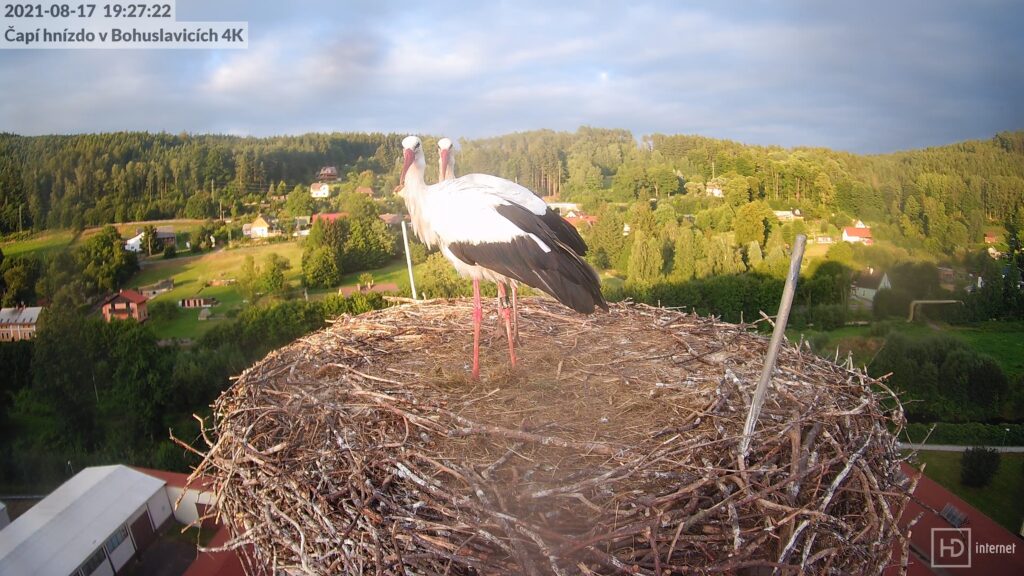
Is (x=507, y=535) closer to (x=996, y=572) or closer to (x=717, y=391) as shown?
(x=717, y=391)

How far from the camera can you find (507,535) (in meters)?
1.44

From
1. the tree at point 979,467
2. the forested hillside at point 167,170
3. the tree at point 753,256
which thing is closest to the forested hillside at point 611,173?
the forested hillside at point 167,170

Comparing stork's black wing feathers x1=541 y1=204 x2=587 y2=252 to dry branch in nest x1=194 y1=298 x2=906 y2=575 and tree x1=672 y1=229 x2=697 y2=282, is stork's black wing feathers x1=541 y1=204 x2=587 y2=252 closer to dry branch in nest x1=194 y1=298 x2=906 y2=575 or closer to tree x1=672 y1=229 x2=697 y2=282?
dry branch in nest x1=194 y1=298 x2=906 y2=575

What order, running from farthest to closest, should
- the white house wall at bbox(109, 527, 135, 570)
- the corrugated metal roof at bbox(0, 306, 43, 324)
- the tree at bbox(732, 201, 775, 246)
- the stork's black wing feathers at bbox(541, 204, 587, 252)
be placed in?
the tree at bbox(732, 201, 775, 246) → the corrugated metal roof at bbox(0, 306, 43, 324) → the white house wall at bbox(109, 527, 135, 570) → the stork's black wing feathers at bbox(541, 204, 587, 252)

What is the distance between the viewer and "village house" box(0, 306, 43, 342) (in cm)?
506

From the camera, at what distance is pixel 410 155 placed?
2.81 metres

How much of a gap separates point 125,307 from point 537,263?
6447 mm

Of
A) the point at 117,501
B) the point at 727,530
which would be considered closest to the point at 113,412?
the point at 117,501

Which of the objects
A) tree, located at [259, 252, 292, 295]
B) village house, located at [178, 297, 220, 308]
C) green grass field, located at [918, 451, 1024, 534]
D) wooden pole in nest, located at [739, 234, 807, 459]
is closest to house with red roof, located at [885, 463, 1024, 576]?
green grass field, located at [918, 451, 1024, 534]

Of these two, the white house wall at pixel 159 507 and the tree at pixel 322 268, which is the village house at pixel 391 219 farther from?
the white house wall at pixel 159 507

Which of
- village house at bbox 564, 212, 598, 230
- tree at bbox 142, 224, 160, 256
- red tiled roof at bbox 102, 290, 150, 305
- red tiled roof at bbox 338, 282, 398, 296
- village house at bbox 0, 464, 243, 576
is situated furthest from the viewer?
tree at bbox 142, 224, 160, 256

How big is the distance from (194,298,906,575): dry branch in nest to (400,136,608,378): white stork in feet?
1.52

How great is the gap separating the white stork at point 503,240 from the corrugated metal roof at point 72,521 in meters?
2.20

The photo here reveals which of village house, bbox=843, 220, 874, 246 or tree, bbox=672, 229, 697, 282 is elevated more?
village house, bbox=843, 220, 874, 246
